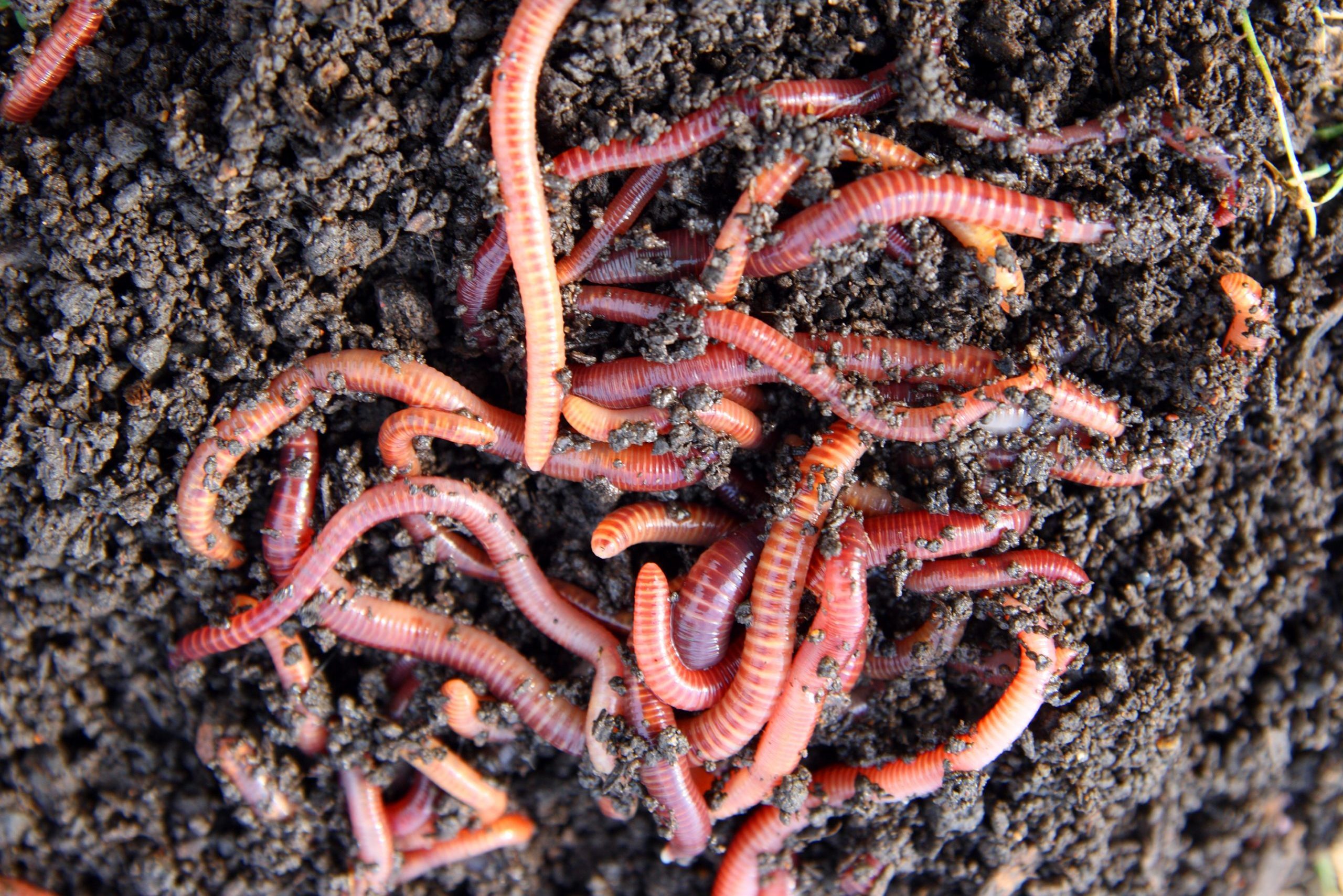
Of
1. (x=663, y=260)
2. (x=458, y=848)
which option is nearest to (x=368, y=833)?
(x=458, y=848)

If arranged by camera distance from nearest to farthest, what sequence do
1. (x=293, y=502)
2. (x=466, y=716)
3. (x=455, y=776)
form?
(x=293, y=502), (x=466, y=716), (x=455, y=776)

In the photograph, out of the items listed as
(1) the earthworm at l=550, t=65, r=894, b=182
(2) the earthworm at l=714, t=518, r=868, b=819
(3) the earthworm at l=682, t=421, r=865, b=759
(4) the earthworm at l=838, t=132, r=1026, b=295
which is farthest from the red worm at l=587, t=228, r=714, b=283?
(2) the earthworm at l=714, t=518, r=868, b=819

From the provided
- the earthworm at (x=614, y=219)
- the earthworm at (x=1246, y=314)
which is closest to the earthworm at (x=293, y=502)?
the earthworm at (x=614, y=219)

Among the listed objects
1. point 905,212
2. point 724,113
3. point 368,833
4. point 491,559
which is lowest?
point 368,833

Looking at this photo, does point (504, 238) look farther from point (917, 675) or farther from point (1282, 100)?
point (1282, 100)

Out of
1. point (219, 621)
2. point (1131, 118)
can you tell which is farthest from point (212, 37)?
point (1131, 118)

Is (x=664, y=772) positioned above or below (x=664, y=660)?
below

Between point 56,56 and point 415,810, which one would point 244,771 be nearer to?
point 415,810

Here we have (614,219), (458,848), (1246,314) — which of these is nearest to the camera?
(614,219)
